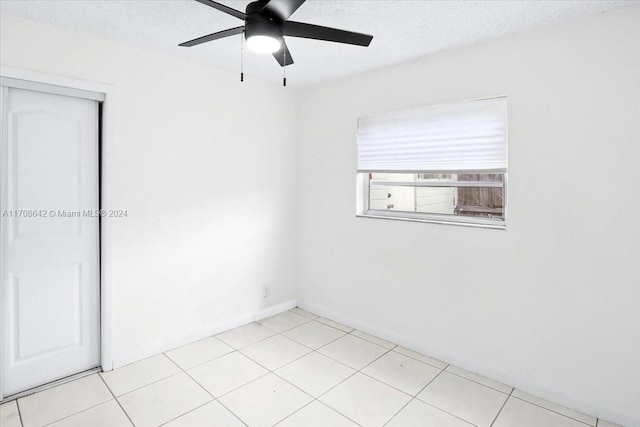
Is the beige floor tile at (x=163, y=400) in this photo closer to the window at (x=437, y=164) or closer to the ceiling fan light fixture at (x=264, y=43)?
the window at (x=437, y=164)

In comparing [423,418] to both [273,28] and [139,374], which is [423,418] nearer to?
[139,374]

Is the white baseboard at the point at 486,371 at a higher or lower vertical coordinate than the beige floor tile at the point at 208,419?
higher

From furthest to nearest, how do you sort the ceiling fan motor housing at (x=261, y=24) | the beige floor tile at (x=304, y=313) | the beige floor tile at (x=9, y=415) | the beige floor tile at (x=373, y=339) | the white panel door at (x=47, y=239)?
the beige floor tile at (x=304, y=313), the beige floor tile at (x=373, y=339), the white panel door at (x=47, y=239), the beige floor tile at (x=9, y=415), the ceiling fan motor housing at (x=261, y=24)

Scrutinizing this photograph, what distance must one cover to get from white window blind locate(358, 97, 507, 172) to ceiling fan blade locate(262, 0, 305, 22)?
168 cm

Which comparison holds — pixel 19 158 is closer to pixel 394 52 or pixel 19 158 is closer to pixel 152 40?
pixel 152 40

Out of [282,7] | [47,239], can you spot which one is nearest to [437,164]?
[282,7]

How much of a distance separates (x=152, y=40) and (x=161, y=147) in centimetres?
81

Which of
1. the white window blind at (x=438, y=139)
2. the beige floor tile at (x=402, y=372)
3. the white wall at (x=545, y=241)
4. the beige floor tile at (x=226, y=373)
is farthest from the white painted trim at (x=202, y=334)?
the white window blind at (x=438, y=139)

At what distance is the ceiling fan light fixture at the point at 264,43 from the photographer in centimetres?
173

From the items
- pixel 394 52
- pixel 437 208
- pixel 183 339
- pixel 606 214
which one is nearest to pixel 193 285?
pixel 183 339

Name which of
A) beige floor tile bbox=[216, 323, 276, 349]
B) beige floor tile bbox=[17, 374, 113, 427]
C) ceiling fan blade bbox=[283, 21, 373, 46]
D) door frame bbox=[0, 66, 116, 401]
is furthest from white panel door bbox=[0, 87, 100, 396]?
ceiling fan blade bbox=[283, 21, 373, 46]

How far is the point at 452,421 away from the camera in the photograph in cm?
215

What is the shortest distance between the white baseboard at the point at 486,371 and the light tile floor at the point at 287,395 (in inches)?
1.8

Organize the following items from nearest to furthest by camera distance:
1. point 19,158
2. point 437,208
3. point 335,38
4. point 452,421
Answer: point 335,38 < point 452,421 < point 19,158 < point 437,208
